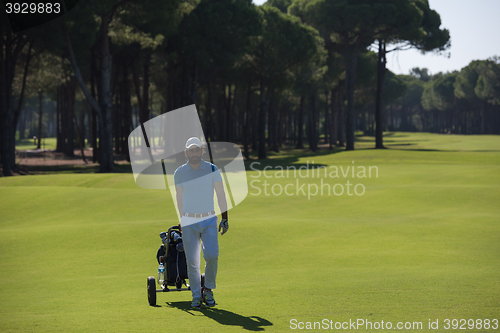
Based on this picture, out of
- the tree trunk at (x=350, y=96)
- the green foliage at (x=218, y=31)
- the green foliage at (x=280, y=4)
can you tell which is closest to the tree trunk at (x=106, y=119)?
the green foliage at (x=218, y=31)

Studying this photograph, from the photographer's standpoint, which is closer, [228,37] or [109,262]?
[109,262]

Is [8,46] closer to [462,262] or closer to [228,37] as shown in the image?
[228,37]

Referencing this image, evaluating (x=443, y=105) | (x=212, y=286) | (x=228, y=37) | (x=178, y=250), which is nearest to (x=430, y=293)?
(x=212, y=286)

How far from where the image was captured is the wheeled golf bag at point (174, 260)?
753cm

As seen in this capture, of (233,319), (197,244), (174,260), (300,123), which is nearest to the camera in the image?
(233,319)

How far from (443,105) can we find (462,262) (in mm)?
118400

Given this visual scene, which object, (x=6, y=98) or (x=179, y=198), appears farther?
(x=6, y=98)

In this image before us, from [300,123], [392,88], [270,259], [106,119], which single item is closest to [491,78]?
[392,88]

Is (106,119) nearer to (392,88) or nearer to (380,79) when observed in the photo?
(380,79)

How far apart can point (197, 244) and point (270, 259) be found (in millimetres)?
5265

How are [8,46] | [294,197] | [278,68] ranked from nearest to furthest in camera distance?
[294,197], [8,46], [278,68]

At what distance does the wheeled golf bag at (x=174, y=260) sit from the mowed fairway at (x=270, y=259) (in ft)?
1.50

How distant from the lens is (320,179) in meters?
→ 29.6

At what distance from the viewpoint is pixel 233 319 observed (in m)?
6.46
